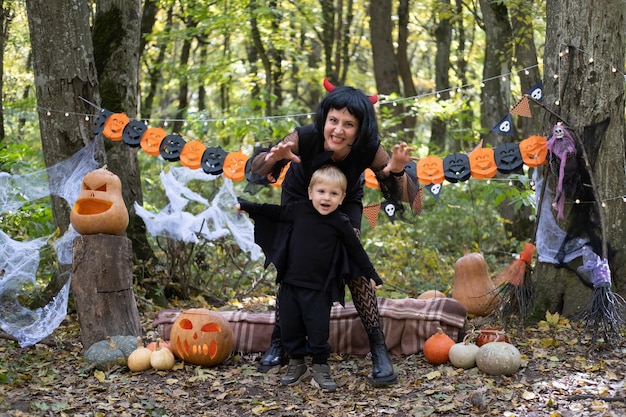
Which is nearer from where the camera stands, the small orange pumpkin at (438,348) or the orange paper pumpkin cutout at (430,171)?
the small orange pumpkin at (438,348)

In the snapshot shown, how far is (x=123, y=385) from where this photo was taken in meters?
4.68

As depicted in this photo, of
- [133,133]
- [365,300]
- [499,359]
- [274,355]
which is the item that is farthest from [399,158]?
[133,133]

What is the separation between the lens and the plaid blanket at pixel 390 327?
5387 millimetres

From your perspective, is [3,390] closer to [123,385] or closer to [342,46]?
[123,385]

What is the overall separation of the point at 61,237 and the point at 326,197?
9.57 feet

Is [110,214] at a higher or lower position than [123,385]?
higher

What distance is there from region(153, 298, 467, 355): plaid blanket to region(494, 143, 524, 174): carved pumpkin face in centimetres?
113

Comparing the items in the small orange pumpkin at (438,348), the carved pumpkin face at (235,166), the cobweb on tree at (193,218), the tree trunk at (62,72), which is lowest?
the small orange pumpkin at (438,348)

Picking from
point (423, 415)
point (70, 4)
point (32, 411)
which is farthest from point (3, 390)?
point (70, 4)

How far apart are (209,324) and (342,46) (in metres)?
13.1

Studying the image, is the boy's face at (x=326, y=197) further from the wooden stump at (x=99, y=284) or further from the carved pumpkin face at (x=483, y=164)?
the wooden stump at (x=99, y=284)

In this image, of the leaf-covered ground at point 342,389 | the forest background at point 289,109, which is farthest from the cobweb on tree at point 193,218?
the leaf-covered ground at point 342,389

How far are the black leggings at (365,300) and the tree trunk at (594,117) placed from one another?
5.66 ft

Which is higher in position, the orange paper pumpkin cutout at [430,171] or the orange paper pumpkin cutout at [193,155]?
the orange paper pumpkin cutout at [193,155]
